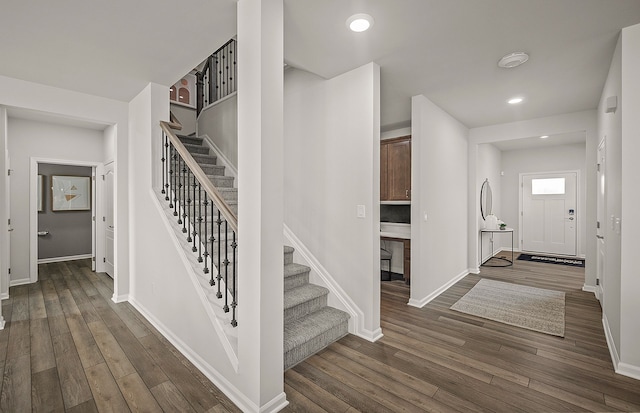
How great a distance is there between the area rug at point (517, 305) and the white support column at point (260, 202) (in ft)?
8.50

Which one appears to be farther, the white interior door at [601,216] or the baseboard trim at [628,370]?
the white interior door at [601,216]

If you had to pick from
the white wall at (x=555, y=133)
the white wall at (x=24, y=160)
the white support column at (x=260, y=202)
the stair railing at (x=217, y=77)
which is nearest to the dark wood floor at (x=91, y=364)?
the white support column at (x=260, y=202)

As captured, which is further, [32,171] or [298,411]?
[32,171]

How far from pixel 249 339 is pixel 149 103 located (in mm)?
2890

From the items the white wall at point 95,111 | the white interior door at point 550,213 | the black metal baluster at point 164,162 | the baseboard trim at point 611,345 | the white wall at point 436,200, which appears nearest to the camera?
the baseboard trim at point 611,345

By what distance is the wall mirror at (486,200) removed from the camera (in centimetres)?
609

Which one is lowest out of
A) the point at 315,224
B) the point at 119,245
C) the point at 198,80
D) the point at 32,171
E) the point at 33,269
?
the point at 33,269

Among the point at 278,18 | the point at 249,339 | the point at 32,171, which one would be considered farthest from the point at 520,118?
the point at 32,171

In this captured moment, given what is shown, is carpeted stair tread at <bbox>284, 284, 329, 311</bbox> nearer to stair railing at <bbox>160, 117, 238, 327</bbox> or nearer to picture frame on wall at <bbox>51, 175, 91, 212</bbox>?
stair railing at <bbox>160, 117, 238, 327</bbox>

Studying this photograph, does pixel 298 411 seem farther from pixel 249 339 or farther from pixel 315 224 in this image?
pixel 315 224

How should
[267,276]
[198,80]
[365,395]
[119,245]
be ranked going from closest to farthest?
[267,276] → [365,395] → [119,245] → [198,80]

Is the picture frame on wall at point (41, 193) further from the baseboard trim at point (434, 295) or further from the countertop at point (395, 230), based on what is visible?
the baseboard trim at point (434, 295)

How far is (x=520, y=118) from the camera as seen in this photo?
4.61m

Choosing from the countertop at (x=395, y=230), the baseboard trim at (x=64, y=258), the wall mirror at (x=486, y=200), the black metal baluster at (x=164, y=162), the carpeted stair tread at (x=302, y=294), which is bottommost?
the baseboard trim at (x=64, y=258)
